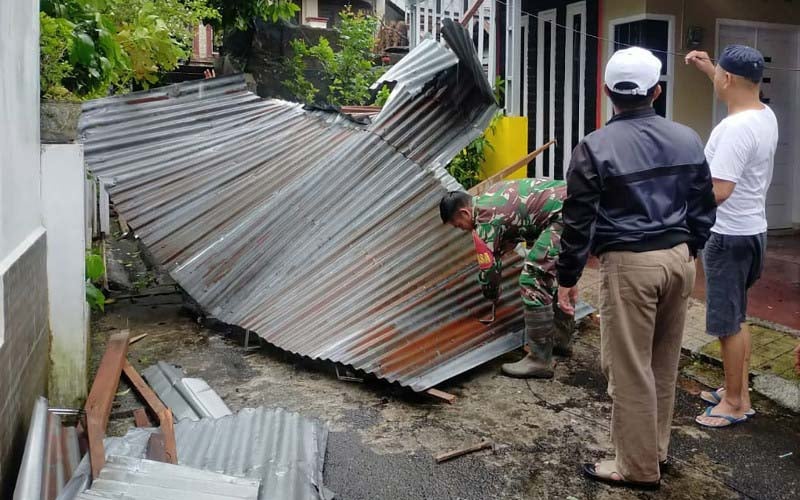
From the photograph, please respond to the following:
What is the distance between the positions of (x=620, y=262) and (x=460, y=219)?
1.64 metres

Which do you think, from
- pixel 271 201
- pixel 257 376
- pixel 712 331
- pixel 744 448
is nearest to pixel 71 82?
pixel 271 201

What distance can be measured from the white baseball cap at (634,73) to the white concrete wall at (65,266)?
2.90m

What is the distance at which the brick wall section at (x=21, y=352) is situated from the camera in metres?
2.50

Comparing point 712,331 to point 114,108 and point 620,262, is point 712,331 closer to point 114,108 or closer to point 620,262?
point 620,262

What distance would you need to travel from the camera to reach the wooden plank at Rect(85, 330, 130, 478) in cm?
287

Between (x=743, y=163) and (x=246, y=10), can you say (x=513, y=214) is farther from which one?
(x=246, y=10)

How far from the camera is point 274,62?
12.7 meters

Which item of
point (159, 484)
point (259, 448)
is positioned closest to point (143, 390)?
point (259, 448)

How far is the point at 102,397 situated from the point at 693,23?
21.9ft

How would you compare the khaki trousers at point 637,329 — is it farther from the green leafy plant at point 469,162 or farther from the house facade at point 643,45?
the green leafy plant at point 469,162

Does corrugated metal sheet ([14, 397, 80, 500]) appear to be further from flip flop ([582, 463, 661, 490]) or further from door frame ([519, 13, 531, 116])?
door frame ([519, 13, 531, 116])

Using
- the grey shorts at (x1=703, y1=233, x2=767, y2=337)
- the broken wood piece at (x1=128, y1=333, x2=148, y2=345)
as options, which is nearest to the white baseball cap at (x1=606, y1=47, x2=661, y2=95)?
the grey shorts at (x1=703, y1=233, x2=767, y2=337)

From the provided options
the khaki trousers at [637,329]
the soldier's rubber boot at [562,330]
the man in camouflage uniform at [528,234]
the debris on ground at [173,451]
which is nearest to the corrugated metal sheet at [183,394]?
the debris on ground at [173,451]

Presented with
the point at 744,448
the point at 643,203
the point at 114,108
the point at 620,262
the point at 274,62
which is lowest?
the point at 744,448
